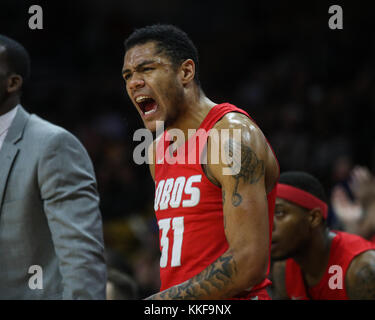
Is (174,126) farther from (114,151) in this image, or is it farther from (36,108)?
(36,108)

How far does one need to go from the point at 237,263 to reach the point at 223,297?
14cm

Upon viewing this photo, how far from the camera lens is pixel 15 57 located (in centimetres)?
299

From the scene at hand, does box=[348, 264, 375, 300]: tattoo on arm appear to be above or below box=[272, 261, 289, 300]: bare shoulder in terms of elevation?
above

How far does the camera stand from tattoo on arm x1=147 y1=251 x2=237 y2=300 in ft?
6.82

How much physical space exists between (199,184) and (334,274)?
1592 mm

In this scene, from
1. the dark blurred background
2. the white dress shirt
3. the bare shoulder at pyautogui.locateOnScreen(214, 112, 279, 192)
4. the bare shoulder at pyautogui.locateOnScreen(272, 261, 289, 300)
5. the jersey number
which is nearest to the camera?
the bare shoulder at pyautogui.locateOnScreen(214, 112, 279, 192)

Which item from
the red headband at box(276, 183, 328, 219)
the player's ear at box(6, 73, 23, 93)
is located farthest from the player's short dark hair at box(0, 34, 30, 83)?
the red headband at box(276, 183, 328, 219)

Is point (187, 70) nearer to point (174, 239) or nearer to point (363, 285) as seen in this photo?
point (174, 239)

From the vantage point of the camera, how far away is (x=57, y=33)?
30.3 ft

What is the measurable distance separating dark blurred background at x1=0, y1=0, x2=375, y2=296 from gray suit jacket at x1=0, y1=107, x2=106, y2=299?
176 cm

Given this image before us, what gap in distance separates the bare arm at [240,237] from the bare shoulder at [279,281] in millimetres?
1830

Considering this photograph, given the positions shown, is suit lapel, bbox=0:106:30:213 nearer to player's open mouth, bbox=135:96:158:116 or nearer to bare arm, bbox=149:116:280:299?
player's open mouth, bbox=135:96:158:116

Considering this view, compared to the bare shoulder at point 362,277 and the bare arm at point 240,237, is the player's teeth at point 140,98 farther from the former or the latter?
the bare shoulder at point 362,277

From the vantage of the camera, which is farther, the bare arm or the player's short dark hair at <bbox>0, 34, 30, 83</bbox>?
the player's short dark hair at <bbox>0, 34, 30, 83</bbox>
